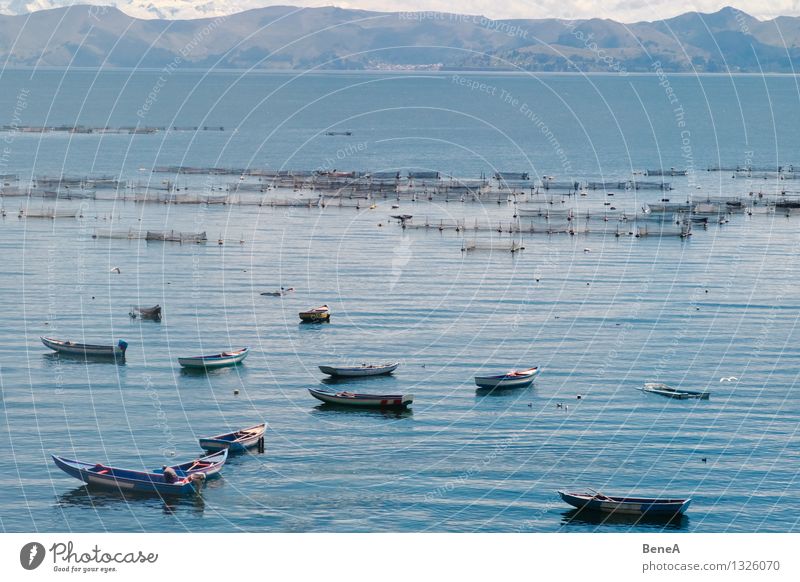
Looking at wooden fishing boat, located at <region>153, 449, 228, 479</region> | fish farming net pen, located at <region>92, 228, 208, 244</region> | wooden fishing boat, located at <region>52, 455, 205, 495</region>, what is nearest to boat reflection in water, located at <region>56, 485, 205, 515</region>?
wooden fishing boat, located at <region>52, 455, 205, 495</region>

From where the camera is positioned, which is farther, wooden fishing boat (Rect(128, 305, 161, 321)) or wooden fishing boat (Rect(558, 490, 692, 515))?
wooden fishing boat (Rect(128, 305, 161, 321))

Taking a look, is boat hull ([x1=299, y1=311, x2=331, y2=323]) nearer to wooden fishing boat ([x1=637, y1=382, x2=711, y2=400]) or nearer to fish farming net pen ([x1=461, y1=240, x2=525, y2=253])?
wooden fishing boat ([x1=637, y1=382, x2=711, y2=400])

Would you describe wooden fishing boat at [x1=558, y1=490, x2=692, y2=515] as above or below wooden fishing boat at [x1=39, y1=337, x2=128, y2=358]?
below

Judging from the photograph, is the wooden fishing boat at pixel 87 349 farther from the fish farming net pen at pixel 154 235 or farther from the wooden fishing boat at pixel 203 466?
the fish farming net pen at pixel 154 235

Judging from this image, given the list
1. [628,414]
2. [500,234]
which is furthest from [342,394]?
[500,234]

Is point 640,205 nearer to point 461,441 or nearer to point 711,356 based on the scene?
point 711,356

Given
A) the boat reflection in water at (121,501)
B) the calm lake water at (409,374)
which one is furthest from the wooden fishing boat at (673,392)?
the boat reflection in water at (121,501)

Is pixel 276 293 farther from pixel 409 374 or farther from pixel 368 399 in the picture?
pixel 368 399
